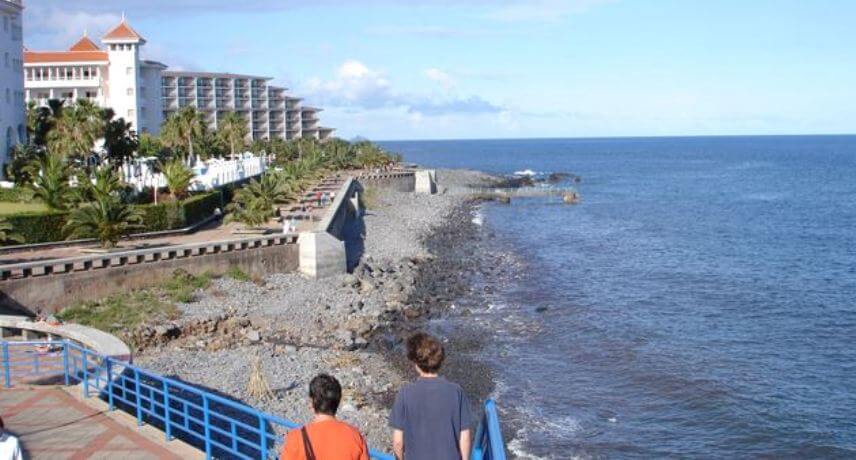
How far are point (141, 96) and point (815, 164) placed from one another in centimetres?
11739

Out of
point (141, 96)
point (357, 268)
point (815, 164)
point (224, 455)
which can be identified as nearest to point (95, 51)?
point (141, 96)

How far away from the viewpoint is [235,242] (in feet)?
117

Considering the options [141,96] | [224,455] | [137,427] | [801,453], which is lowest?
[801,453]

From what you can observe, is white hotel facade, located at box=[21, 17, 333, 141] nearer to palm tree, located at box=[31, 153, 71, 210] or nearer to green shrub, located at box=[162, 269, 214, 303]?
palm tree, located at box=[31, 153, 71, 210]

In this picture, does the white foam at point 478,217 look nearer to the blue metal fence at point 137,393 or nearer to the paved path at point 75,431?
the blue metal fence at point 137,393

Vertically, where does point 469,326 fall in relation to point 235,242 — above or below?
below

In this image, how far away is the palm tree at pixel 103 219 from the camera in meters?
31.7

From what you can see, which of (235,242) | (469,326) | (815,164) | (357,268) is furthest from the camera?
(815,164)

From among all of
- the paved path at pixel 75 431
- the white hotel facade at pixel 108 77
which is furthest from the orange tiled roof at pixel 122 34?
the paved path at pixel 75 431

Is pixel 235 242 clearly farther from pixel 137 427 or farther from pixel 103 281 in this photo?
pixel 137 427

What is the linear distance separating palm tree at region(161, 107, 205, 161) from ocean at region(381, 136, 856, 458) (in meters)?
22.6

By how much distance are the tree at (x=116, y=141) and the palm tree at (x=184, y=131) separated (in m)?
8.89

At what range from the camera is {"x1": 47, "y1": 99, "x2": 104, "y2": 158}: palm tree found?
1842 inches

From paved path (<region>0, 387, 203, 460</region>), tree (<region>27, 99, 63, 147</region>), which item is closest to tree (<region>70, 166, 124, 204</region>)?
tree (<region>27, 99, 63, 147</region>)
